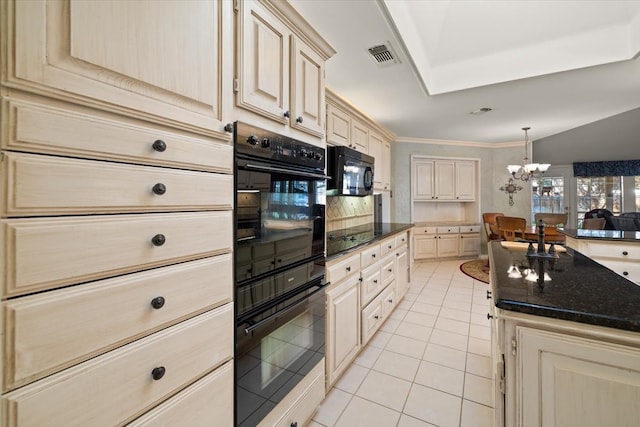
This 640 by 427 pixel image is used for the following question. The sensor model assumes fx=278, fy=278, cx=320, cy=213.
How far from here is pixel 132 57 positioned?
75 cm

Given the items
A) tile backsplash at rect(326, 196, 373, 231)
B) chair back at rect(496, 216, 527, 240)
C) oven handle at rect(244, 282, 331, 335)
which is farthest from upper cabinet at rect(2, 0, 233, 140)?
chair back at rect(496, 216, 527, 240)

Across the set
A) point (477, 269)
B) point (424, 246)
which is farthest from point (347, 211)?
point (477, 269)

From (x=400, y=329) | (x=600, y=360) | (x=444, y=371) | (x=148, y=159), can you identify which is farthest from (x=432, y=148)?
(x=148, y=159)

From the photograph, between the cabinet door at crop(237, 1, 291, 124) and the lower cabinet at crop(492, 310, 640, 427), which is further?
the cabinet door at crop(237, 1, 291, 124)

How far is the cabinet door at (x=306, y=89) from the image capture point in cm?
144

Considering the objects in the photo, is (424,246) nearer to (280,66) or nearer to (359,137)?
(359,137)

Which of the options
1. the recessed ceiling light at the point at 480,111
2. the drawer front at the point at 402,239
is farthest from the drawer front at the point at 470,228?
the drawer front at the point at 402,239

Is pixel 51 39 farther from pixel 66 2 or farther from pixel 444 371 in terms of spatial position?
pixel 444 371

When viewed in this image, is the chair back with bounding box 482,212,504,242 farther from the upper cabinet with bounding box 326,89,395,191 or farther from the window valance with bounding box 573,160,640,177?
the window valance with bounding box 573,160,640,177

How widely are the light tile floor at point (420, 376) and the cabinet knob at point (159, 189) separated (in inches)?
60.1

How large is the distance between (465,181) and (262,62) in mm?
5585

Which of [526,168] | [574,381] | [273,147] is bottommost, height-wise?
[574,381]

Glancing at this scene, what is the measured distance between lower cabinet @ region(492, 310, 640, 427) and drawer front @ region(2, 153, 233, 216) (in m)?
1.17

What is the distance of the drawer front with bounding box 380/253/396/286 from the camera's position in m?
2.65
